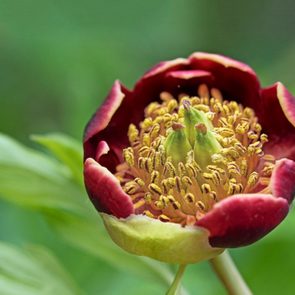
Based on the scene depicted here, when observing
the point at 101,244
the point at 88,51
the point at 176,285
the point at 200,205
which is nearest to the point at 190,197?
the point at 200,205

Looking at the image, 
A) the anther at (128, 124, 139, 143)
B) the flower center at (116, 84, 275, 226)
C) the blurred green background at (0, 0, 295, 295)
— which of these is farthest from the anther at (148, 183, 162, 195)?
the blurred green background at (0, 0, 295, 295)

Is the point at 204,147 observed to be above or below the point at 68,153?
below

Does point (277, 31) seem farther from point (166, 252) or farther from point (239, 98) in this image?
point (166, 252)

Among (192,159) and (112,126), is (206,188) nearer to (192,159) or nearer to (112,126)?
(192,159)

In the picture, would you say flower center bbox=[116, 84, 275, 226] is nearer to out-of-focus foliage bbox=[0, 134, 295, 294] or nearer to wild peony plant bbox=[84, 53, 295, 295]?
wild peony plant bbox=[84, 53, 295, 295]

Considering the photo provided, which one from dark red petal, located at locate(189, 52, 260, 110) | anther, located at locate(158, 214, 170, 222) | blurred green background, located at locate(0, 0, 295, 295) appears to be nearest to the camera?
anther, located at locate(158, 214, 170, 222)

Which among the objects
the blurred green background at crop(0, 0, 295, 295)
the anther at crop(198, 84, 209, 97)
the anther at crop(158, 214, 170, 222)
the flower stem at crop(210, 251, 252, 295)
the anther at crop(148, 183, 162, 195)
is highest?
the blurred green background at crop(0, 0, 295, 295)

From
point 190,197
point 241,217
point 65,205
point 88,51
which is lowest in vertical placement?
point 241,217
